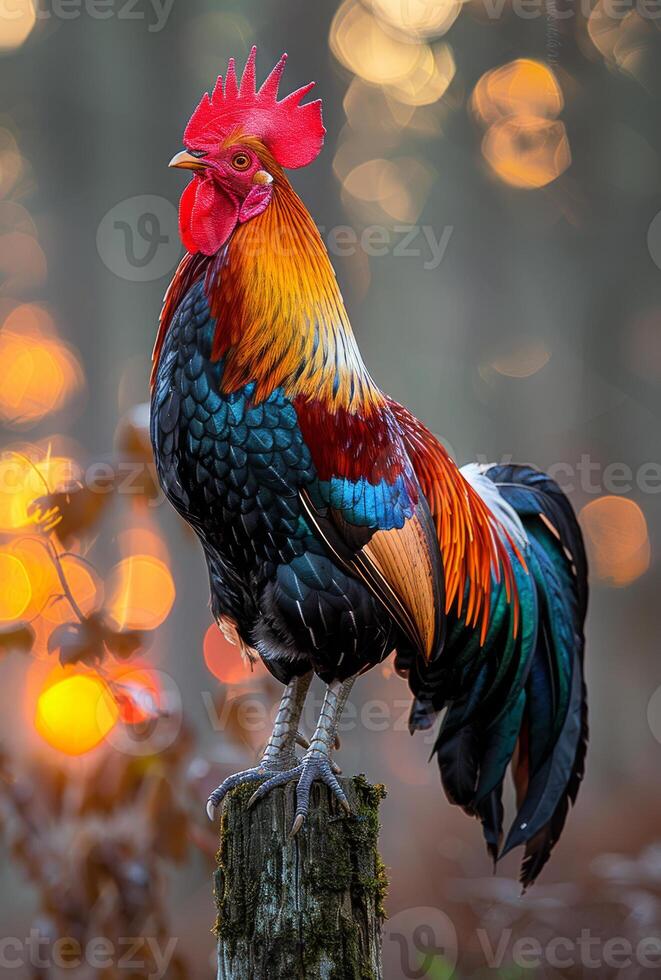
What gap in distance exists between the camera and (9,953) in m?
3.33

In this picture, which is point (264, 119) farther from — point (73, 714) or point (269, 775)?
point (73, 714)

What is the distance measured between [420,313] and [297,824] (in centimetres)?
292

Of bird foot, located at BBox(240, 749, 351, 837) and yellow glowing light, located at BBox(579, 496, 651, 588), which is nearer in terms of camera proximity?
bird foot, located at BBox(240, 749, 351, 837)

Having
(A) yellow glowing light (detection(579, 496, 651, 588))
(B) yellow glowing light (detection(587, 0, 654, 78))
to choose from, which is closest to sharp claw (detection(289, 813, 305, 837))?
(A) yellow glowing light (detection(579, 496, 651, 588))

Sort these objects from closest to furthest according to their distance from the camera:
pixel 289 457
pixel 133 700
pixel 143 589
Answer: pixel 289 457
pixel 133 700
pixel 143 589

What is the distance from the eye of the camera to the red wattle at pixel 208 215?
1.57 meters

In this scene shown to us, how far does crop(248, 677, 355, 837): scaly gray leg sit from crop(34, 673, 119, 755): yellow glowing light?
1198mm

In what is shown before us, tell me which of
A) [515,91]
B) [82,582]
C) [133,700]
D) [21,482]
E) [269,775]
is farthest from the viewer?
[515,91]

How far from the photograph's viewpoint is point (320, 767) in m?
1.62

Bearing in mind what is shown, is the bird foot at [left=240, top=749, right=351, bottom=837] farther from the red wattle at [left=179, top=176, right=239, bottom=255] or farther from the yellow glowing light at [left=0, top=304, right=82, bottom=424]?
the yellow glowing light at [left=0, top=304, right=82, bottom=424]

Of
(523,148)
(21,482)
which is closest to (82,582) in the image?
(21,482)

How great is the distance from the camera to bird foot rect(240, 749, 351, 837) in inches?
62.1

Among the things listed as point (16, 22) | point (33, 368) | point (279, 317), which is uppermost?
point (16, 22)

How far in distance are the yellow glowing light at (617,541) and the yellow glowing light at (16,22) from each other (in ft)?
10.3
